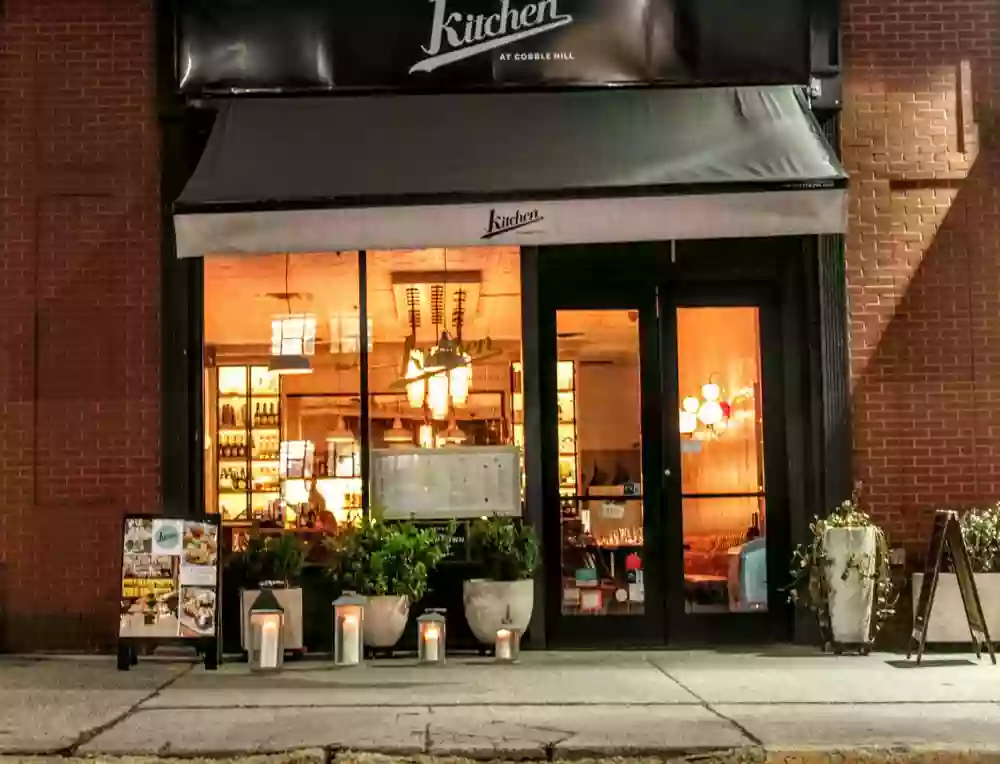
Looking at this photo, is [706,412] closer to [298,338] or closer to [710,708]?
[710,708]

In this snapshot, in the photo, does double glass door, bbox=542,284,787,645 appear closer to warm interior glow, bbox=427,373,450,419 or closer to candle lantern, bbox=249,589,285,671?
warm interior glow, bbox=427,373,450,419

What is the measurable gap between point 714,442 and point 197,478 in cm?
418

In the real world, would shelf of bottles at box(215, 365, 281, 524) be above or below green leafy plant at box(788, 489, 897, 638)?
above

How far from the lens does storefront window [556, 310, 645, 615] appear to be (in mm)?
9703

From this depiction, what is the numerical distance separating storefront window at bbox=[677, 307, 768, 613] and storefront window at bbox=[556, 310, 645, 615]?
40cm

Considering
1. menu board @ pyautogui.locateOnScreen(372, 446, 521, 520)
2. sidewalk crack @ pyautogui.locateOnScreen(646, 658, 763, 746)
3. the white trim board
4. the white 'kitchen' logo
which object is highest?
the white 'kitchen' logo

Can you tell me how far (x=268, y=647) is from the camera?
8.53 metres

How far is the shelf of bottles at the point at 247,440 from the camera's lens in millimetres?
9727

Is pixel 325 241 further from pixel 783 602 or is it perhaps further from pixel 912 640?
pixel 912 640

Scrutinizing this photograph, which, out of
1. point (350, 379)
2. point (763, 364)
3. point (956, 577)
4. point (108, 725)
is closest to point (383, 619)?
point (350, 379)

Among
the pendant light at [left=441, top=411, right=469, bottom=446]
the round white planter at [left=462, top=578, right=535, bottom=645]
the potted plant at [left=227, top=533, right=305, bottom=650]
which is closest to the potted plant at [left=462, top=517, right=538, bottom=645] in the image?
the round white planter at [left=462, top=578, right=535, bottom=645]

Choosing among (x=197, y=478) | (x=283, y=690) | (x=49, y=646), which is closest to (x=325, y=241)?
(x=197, y=478)

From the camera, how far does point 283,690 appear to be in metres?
7.75

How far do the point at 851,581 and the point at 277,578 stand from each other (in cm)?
431
